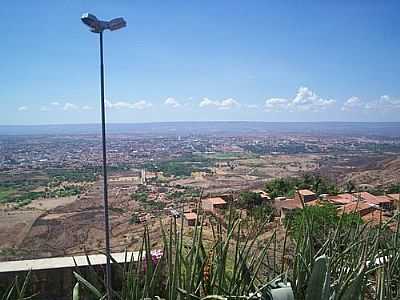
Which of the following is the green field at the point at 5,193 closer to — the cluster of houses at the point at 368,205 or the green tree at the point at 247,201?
the green tree at the point at 247,201

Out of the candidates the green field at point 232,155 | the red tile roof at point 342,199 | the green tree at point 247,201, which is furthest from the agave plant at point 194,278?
the green field at point 232,155

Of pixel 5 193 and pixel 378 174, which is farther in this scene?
pixel 378 174

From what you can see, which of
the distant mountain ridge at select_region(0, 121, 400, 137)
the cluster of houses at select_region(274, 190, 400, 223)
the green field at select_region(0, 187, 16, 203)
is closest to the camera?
the cluster of houses at select_region(274, 190, 400, 223)

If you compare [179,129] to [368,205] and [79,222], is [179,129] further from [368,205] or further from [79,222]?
[368,205]

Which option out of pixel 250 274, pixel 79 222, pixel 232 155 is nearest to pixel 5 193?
pixel 79 222

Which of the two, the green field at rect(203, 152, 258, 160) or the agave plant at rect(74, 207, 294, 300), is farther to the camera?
the green field at rect(203, 152, 258, 160)

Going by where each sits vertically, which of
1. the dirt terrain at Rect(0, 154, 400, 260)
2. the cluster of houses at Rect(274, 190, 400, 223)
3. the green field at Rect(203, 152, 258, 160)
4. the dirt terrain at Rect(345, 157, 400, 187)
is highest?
the cluster of houses at Rect(274, 190, 400, 223)

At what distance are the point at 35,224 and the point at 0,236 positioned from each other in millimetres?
1248

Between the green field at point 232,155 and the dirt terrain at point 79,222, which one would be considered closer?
the dirt terrain at point 79,222

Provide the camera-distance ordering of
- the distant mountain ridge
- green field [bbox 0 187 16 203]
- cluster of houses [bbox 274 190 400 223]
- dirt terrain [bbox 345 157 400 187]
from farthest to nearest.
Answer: the distant mountain ridge → dirt terrain [bbox 345 157 400 187] → green field [bbox 0 187 16 203] → cluster of houses [bbox 274 190 400 223]

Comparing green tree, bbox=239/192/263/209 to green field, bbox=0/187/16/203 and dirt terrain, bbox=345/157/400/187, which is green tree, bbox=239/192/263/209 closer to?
green field, bbox=0/187/16/203

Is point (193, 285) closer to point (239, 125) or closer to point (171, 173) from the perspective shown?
point (171, 173)

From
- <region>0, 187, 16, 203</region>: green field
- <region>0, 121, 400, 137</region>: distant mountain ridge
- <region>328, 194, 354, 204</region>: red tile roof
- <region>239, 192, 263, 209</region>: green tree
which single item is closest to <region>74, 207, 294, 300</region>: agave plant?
<region>239, 192, 263, 209</region>: green tree

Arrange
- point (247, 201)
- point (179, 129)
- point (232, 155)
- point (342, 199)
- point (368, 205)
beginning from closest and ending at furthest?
point (368, 205)
point (247, 201)
point (342, 199)
point (232, 155)
point (179, 129)
